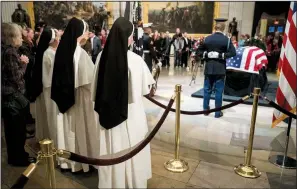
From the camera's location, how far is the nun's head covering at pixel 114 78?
95.1 inches

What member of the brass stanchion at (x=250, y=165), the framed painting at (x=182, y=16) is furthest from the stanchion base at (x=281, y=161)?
the framed painting at (x=182, y=16)

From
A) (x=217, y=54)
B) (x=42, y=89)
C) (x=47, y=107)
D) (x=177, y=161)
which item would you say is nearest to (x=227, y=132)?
(x=217, y=54)

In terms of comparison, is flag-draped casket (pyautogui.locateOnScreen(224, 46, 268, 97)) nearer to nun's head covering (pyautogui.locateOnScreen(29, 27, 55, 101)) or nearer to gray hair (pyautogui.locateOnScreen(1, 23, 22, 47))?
nun's head covering (pyautogui.locateOnScreen(29, 27, 55, 101))

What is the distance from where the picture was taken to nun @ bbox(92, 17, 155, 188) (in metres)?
2.43

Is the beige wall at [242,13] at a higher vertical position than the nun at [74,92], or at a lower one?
higher

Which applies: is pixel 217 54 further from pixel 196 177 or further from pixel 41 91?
pixel 41 91

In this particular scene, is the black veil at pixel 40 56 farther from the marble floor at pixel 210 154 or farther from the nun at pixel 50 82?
the marble floor at pixel 210 154

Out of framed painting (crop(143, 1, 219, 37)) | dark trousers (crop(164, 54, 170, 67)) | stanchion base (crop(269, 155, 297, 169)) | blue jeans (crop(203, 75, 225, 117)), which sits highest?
framed painting (crop(143, 1, 219, 37))

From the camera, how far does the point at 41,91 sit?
360cm

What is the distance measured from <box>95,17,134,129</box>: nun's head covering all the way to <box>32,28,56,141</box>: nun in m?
1.24

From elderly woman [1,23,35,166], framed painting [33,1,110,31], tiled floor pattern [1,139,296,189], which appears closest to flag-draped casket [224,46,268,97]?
tiled floor pattern [1,139,296,189]

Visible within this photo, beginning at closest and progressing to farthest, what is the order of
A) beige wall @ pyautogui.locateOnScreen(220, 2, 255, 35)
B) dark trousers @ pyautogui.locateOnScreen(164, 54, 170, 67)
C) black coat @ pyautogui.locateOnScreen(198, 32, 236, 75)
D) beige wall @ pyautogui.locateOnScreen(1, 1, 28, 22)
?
black coat @ pyautogui.locateOnScreen(198, 32, 236, 75) < dark trousers @ pyautogui.locateOnScreen(164, 54, 170, 67) < beige wall @ pyautogui.locateOnScreen(1, 1, 28, 22) < beige wall @ pyautogui.locateOnScreen(220, 2, 255, 35)

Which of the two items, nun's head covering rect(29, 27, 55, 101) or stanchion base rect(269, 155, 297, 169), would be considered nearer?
nun's head covering rect(29, 27, 55, 101)

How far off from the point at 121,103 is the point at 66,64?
860 millimetres
